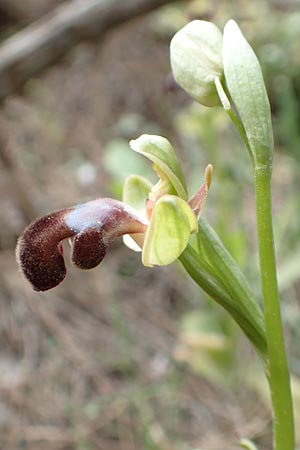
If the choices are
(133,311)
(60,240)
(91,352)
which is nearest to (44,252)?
(60,240)

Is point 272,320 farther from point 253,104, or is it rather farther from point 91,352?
point 91,352

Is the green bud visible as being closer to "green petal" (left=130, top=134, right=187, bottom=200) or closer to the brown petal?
"green petal" (left=130, top=134, right=187, bottom=200)

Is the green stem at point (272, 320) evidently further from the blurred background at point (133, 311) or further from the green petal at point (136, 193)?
the blurred background at point (133, 311)

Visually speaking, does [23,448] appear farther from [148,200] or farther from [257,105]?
[257,105]

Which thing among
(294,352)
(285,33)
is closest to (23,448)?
(294,352)

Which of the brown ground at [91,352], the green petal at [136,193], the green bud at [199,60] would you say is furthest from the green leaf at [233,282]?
the brown ground at [91,352]

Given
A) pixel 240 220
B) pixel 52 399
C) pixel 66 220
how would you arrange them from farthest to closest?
pixel 240 220
pixel 52 399
pixel 66 220
